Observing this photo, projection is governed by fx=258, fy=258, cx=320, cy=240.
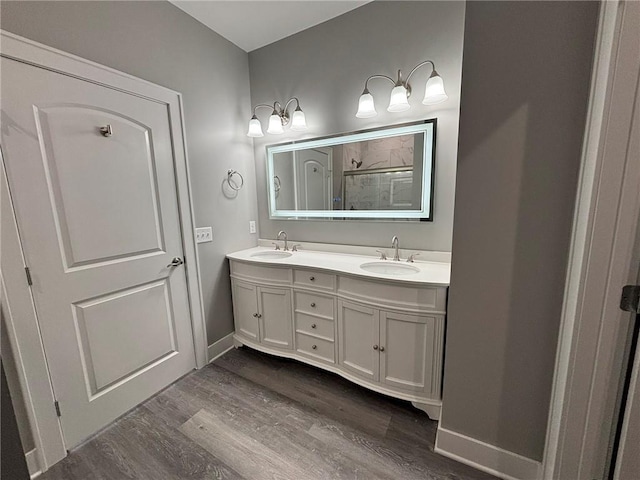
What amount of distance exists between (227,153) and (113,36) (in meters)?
0.92

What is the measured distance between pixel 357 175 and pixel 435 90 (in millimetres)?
731

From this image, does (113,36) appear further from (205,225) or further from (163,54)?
(205,225)

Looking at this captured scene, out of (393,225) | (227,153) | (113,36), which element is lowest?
(393,225)

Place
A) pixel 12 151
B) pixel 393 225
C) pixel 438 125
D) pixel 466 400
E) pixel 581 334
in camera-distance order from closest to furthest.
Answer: pixel 581 334 → pixel 12 151 → pixel 466 400 → pixel 438 125 → pixel 393 225

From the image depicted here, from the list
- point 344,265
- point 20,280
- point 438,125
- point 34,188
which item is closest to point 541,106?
point 438,125

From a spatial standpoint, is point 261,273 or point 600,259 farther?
point 261,273

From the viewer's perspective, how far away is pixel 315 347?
6.09 feet

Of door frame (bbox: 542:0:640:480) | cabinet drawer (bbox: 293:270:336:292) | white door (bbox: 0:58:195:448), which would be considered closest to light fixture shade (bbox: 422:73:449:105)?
door frame (bbox: 542:0:640:480)

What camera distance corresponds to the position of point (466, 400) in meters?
1.25

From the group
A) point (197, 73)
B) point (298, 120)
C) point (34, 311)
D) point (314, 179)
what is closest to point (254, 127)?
point (298, 120)

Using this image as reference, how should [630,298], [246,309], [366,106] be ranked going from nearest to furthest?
[630,298] < [366,106] < [246,309]

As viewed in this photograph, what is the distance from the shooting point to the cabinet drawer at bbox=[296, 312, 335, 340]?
1.78 metres

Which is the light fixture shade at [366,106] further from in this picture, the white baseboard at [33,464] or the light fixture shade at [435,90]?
the white baseboard at [33,464]

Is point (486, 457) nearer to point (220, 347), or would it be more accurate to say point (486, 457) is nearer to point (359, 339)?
point (359, 339)
